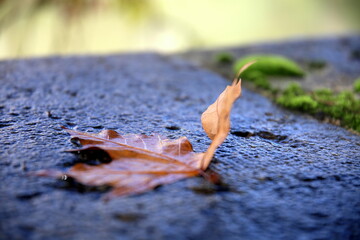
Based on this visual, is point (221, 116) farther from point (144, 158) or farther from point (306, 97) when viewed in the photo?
point (306, 97)

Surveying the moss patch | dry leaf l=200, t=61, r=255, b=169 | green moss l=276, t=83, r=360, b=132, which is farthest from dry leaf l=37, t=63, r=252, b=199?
green moss l=276, t=83, r=360, b=132

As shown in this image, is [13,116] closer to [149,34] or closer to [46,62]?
[46,62]

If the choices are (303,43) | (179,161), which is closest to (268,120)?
(179,161)

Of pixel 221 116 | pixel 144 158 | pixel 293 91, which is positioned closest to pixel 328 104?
pixel 293 91

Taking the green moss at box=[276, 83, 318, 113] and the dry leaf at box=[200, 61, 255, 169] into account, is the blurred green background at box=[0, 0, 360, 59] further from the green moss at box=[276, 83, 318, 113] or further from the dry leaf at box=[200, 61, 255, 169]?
the dry leaf at box=[200, 61, 255, 169]

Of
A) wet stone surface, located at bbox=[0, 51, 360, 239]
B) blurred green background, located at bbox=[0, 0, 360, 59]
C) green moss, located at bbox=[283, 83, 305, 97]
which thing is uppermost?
blurred green background, located at bbox=[0, 0, 360, 59]

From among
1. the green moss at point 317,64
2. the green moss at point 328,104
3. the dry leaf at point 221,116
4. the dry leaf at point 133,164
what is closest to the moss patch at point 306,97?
the green moss at point 328,104
